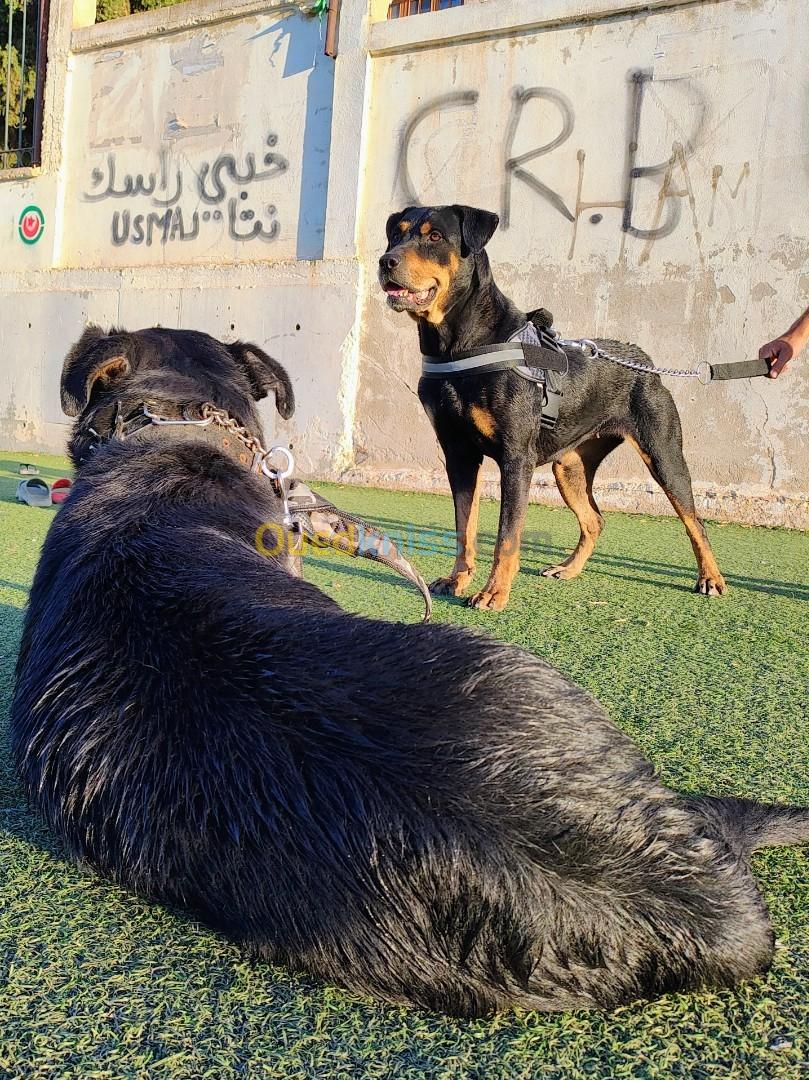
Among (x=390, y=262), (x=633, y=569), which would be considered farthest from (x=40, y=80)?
(x=633, y=569)

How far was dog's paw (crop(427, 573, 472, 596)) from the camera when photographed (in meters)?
3.90

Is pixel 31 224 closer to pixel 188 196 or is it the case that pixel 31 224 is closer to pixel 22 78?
pixel 22 78

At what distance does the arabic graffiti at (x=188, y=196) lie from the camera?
8.99m

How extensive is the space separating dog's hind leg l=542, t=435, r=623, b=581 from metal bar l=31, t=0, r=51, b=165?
29.6ft

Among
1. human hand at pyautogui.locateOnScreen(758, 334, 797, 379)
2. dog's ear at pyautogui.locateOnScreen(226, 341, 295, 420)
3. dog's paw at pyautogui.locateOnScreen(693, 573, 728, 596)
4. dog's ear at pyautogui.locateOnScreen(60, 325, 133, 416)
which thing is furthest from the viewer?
dog's paw at pyautogui.locateOnScreen(693, 573, 728, 596)

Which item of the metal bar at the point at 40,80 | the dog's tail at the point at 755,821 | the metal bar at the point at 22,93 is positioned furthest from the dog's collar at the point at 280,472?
the metal bar at the point at 22,93

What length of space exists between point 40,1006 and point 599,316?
279 inches

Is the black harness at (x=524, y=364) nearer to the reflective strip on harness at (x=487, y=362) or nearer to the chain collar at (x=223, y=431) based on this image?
the reflective strip on harness at (x=487, y=362)

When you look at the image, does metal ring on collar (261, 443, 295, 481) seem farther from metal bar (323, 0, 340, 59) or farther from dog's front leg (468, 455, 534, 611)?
metal bar (323, 0, 340, 59)

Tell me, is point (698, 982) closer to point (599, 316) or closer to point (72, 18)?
point (599, 316)

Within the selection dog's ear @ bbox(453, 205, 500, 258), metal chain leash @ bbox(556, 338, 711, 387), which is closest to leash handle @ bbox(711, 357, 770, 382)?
metal chain leash @ bbox(556, 338, 711, 387)

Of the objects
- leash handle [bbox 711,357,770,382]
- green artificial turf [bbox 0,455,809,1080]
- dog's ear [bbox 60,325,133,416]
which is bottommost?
green artificial turf [bbox 0,455,809,1080]

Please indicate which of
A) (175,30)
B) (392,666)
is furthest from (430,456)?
(392,666)

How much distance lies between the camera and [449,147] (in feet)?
26.0
